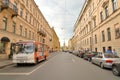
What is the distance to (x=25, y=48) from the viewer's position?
14.8m

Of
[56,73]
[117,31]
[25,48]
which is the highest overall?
[117,31]

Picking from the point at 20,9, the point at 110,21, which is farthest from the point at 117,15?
the point at 20,9

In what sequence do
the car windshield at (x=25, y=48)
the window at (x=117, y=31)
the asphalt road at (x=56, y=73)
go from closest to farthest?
the asphalt road at (x=56, y=73) < the car windshield at (x=25, y=48) < the window at (x=117, y=31)

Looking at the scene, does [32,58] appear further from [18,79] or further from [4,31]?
[4,31]

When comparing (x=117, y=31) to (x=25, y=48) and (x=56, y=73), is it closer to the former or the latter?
(x=25, y=48)

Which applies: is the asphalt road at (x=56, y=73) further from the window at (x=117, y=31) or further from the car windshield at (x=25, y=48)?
the window at (x=117, y=31)

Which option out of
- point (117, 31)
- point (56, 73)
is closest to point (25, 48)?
point (56, 73)

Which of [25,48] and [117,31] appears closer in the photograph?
[25,48]

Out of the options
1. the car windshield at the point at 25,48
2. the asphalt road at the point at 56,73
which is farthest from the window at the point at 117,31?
the car windshield at the point at 25,48

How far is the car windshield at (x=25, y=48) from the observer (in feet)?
48.3

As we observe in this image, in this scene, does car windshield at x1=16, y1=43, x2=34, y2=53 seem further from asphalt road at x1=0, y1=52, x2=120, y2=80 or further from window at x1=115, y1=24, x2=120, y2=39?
window at x1=115, y1=24, x2=120, y2=39

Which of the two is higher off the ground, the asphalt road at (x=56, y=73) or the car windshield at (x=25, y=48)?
the car windshield at (x=25, y=48)

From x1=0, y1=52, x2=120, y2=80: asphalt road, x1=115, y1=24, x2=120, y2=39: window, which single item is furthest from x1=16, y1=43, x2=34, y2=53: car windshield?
x1=115, y1=24, x2=120, y2=39: window

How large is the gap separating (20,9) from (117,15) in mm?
18181
